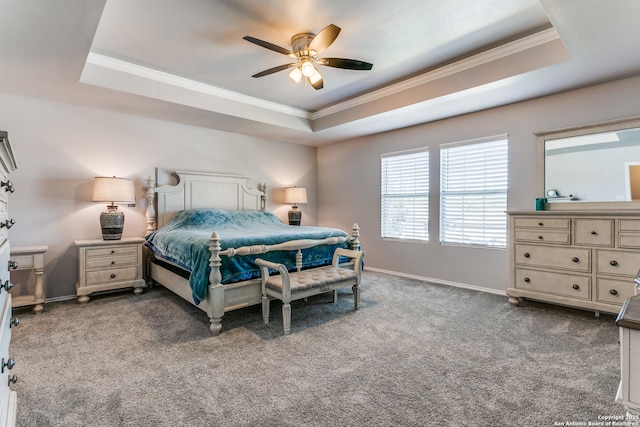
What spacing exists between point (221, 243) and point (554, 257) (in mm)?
3181

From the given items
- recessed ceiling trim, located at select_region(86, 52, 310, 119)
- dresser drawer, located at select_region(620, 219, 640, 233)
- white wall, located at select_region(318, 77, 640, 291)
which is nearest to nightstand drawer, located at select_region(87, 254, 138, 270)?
recessed ceiling trim, located at select_region(86, 52, 310, 119)

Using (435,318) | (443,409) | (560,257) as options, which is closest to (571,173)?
(560,257)

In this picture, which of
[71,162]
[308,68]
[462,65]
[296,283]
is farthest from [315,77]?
[71,162]

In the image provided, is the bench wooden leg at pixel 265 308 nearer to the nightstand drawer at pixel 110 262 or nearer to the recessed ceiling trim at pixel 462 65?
the nightstand drawer at pixel 110 262

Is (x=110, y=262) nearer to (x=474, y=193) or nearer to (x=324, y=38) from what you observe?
(x=324, y=38)

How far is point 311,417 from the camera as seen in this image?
1604 mm

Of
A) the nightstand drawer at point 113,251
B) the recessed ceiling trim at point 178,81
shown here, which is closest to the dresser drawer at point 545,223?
the recessed ceiling trim at point 178,81

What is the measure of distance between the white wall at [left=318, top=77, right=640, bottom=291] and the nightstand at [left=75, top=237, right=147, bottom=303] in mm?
3329

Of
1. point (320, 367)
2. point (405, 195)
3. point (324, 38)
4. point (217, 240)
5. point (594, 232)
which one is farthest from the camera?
point (405, 195)

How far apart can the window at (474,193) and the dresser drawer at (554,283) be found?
2.13ft

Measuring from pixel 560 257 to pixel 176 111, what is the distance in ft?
15.0

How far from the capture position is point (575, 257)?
2.94 metres

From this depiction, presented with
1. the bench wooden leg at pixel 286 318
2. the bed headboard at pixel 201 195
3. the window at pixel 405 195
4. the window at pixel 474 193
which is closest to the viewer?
the bench wooden leg at pixel 286 318

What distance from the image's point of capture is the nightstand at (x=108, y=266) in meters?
3.44
